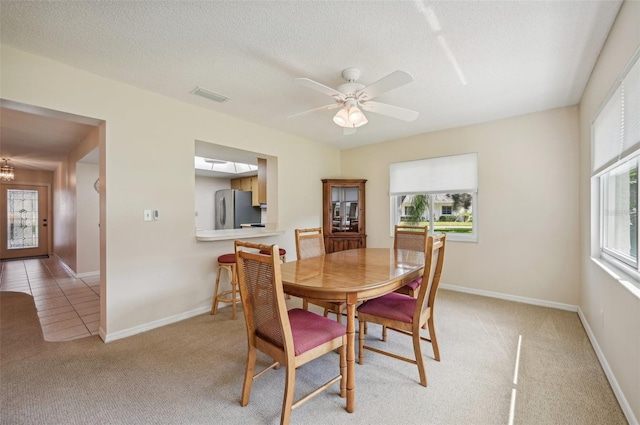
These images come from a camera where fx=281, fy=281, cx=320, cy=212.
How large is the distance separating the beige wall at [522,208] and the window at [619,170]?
2.61 feet

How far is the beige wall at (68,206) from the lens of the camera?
4.80m

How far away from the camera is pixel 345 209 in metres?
4.98

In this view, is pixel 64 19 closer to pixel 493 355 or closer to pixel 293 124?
pixel 293 124

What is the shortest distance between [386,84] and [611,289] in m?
2.11

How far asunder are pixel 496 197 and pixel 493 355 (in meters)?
2.19

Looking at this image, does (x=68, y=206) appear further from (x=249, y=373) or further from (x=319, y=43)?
(x=319, y=43)

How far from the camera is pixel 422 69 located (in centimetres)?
240

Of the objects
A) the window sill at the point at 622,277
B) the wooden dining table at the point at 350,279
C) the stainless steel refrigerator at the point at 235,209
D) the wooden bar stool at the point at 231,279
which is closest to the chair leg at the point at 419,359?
the wooden dining table at the point at 350,279

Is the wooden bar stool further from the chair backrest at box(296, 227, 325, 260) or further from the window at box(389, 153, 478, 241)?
the window at box(389, 153, 478, 241)

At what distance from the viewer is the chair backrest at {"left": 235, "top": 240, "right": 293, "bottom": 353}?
1442 millimetres

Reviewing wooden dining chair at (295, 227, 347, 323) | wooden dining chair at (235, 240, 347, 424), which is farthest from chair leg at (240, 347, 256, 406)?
wooden dining chair at (295, 227, 347, 323)

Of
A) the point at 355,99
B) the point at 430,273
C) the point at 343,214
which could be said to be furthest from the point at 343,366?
the point at 343,214

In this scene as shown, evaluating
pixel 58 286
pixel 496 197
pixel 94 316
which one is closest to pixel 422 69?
pixel 496 197

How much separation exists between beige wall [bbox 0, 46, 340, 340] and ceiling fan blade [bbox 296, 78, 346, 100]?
5.77ft
